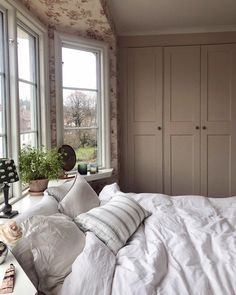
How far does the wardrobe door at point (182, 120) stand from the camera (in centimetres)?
398

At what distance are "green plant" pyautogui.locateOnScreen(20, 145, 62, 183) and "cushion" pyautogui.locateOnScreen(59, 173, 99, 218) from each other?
333 millimetres

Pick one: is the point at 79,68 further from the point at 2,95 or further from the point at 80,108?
the point at 2,95

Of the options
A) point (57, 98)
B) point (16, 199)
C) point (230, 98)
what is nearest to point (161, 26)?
point (230, 98)

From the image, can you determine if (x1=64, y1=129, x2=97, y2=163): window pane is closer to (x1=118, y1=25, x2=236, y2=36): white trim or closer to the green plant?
the green plant

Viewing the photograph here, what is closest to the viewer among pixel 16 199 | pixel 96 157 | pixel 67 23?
pixel 16 199

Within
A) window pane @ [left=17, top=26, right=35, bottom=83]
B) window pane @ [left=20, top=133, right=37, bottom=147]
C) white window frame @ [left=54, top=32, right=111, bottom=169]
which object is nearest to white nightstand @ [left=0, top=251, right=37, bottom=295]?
window pane @ [left=20, top=133, right=37, bottom=147]

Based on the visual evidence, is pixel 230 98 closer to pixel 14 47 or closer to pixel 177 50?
pixel 177 50

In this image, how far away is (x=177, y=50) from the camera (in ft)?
13.0

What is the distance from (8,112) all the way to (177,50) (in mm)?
2381

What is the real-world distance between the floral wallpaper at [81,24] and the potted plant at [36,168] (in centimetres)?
79

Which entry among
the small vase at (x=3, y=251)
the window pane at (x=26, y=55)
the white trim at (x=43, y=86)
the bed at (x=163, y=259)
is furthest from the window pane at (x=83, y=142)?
the small vase at (x=3, y=251)

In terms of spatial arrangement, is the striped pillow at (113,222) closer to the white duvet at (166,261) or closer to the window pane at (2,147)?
the white duvet at (166,261)

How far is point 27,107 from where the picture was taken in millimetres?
2875

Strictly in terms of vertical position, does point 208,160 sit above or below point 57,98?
below
